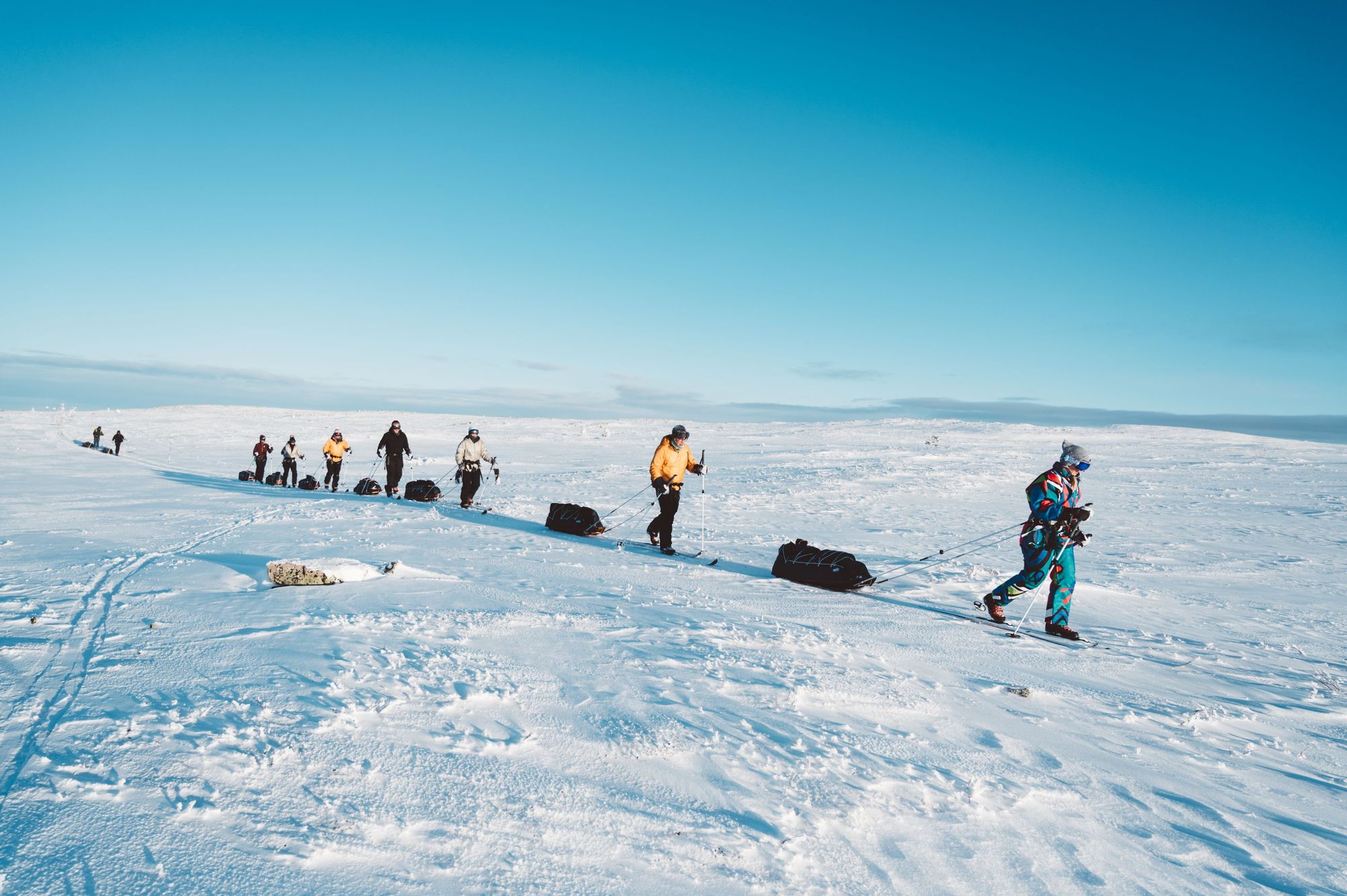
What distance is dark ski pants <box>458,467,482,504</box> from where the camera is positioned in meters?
14.6

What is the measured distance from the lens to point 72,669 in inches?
188

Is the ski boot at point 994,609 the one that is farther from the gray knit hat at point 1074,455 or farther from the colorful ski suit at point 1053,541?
the gray knit hat at point 1074,455

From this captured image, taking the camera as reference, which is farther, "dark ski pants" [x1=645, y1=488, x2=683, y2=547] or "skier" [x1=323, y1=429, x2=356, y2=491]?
"skier" [x1=323, y1=429, x2=356, y2=491]

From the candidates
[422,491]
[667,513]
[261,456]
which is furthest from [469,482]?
[261,456]

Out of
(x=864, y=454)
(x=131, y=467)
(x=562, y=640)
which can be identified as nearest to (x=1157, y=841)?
(x=562, y=640)

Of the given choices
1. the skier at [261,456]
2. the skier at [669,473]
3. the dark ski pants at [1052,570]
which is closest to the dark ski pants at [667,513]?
the skier at [669,473]

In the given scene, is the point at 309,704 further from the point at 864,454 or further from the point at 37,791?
the point at 864,454

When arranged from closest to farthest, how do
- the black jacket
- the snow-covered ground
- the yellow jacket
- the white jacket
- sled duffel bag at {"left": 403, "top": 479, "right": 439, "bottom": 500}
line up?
1. the snow-covered ground
2. the yellow jacket
3. the white jacket
4. sled duffel bag at {"left": 403, "top": 479, "right": 439, "bottom": 500}
5. the black jacket

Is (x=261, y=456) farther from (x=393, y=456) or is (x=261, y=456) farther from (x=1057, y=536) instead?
(x=1057, y=536)

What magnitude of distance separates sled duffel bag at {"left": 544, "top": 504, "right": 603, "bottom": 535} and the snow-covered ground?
1013 millimetres

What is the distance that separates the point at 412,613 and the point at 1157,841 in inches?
222

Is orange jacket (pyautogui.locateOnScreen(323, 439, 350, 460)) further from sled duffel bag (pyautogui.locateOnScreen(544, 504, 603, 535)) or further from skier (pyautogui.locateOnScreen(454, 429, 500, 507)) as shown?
sled duffel bag (pyautogui.locateOnScreen(544, 504, 603, 535))

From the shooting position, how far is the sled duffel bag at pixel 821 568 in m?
8.67

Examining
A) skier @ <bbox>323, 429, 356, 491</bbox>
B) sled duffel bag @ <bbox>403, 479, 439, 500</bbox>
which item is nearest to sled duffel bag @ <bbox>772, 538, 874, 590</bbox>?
sled duffel bag @ <bbox>403, 479, 439, 500</bbox>
